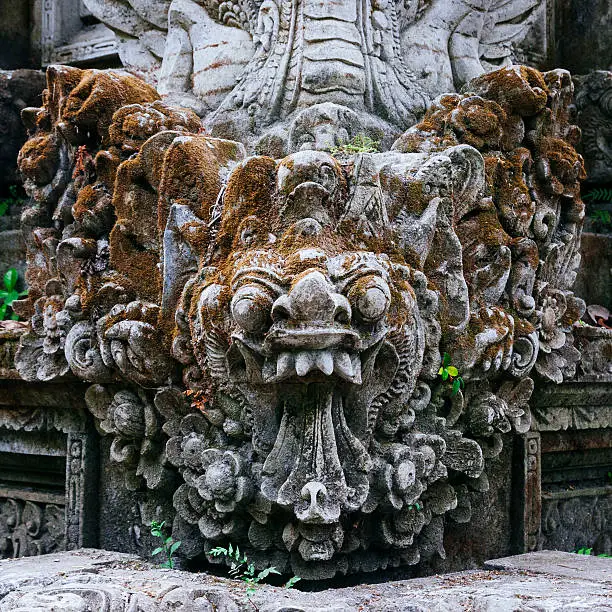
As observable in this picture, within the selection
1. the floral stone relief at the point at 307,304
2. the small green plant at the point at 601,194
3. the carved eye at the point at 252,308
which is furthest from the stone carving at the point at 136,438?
the small green plant at the point at 601,194

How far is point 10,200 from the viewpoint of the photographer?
618 cm

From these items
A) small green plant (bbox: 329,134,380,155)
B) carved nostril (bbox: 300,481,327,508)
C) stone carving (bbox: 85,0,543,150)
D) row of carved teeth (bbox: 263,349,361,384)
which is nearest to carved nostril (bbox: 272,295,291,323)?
row of carved teeth (bbox: 263,349,361,384)

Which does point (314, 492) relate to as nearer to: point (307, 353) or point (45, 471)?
point (307, 353)

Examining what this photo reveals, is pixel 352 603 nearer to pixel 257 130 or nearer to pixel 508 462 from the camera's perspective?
pixel 508 462

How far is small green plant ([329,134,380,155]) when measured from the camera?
400 cm

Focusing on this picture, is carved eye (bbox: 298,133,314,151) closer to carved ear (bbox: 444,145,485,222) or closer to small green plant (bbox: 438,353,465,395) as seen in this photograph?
carved ear (bbox: 444,145,485,222)

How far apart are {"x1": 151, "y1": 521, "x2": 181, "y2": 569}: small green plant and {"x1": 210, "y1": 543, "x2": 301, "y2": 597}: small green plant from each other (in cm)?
17

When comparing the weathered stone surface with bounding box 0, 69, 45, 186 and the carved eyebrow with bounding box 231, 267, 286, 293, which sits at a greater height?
the weathered stone surface with bounding box 0, 69, 45, 186

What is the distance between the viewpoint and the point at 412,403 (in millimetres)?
3697

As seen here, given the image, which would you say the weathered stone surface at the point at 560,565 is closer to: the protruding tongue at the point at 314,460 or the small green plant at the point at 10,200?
the protruding tongue at the point at 314,460

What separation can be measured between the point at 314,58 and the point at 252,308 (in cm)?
166

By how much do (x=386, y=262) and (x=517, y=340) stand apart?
811mm

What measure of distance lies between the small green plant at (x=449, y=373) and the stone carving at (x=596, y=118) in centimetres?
251

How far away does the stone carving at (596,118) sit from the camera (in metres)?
5.72
